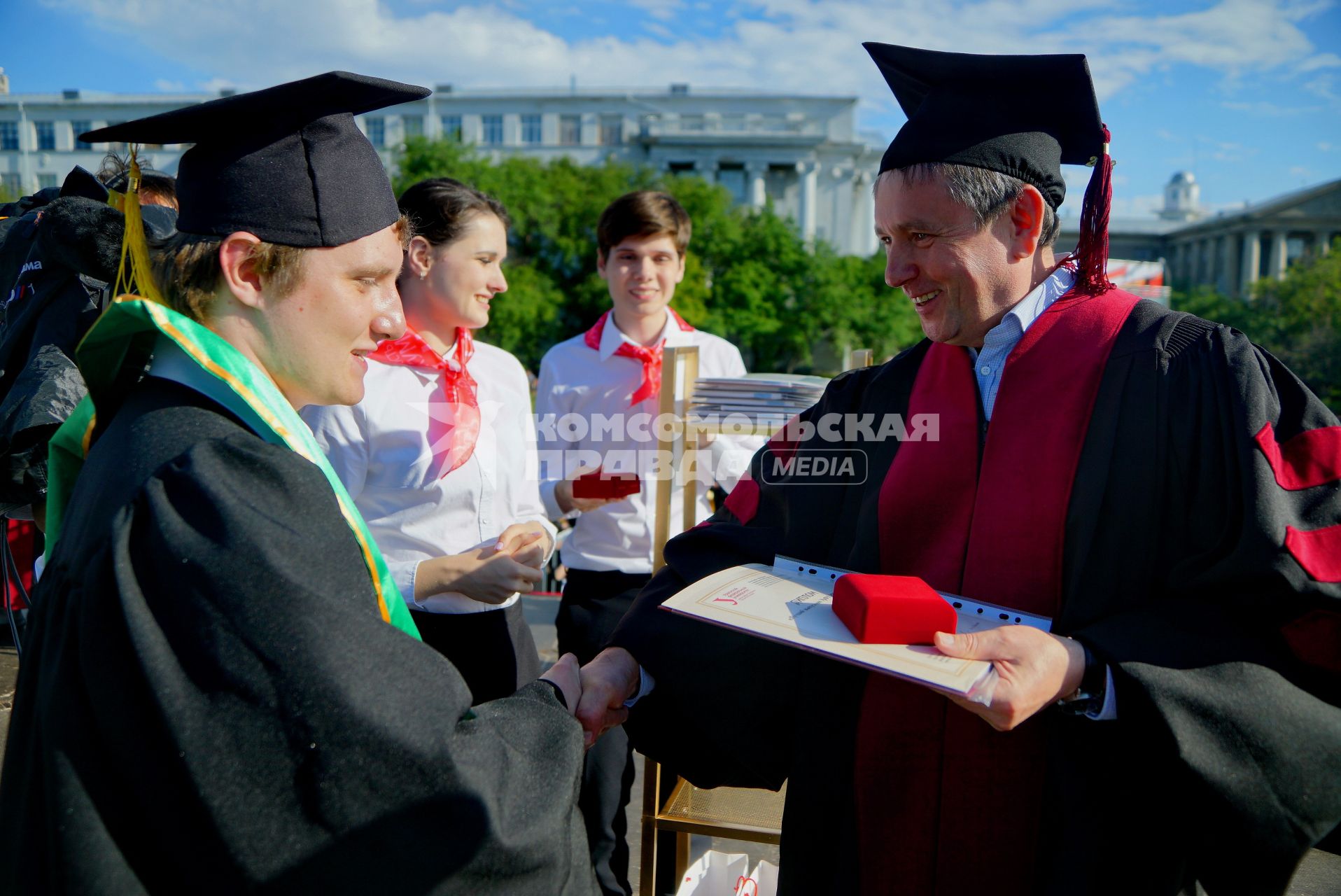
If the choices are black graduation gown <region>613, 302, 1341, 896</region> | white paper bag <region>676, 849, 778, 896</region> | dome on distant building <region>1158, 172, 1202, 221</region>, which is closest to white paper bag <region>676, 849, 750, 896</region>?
white paper bag <region>676, 849, 778, 896</region>

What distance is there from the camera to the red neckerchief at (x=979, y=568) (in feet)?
5.68

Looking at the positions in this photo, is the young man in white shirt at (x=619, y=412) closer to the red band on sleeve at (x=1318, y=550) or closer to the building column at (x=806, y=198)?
the red band on sleeve at (x=1318, y=550)

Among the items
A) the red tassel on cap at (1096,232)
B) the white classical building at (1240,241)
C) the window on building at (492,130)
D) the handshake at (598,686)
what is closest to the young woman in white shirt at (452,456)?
the handshake at (598,686)

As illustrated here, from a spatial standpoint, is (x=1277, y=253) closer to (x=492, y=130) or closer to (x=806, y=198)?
(x=806, y=198)

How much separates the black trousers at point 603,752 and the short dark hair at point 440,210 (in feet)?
4.46

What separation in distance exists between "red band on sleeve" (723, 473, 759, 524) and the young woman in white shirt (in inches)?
24.7

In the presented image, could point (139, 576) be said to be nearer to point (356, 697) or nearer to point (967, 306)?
point (356, 697)

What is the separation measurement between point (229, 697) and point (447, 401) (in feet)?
6.06

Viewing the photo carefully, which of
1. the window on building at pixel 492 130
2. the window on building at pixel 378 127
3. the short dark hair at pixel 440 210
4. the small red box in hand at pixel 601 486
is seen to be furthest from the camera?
the window on building at pixel 492 130

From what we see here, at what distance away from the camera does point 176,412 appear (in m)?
1.28

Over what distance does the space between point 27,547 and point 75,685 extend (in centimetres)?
479

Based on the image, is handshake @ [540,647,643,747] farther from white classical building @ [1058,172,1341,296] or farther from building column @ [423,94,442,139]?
white classical building @ [1058,172,1341,296]

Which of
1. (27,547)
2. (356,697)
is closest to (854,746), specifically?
(356,697)

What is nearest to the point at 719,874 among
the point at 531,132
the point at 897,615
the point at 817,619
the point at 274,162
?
the point at 817,619
